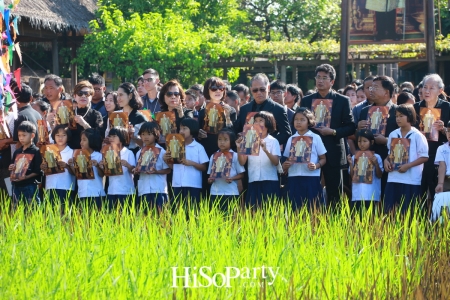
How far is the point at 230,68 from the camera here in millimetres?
21359

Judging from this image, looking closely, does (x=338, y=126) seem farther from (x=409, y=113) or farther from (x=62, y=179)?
(x=62, y=179)

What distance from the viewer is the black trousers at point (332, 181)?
7.26 meters

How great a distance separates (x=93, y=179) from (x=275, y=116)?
65.5 inches

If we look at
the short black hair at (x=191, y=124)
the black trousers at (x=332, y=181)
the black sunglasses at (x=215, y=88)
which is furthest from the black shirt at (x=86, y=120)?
the black trousers at (x=332, y=181)

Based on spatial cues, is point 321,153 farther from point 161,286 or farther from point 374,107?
point 161,286

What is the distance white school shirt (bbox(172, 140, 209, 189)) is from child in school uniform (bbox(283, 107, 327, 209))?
73cm

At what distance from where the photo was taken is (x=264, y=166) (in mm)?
7008

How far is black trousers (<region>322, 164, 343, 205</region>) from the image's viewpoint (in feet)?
23.8

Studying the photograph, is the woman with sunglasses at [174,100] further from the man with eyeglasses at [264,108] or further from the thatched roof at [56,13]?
the thatched roof at [56,13]

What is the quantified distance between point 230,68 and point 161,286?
17.8m

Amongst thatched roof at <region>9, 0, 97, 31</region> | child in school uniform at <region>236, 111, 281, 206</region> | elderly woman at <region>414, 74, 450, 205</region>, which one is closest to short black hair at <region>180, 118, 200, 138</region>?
child in school uniform at <region>236, 111, 281, 206</region>

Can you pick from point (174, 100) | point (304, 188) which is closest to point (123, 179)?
point (174, 100)

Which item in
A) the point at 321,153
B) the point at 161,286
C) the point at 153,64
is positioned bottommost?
the point at 161,286

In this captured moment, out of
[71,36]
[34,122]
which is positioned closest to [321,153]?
[34,122]
